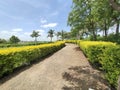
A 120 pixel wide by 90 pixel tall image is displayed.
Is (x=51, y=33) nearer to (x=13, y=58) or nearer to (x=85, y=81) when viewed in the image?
(x=13, y=58)

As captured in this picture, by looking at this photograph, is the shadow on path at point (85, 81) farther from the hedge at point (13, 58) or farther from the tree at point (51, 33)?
the tree at point (51, 33)

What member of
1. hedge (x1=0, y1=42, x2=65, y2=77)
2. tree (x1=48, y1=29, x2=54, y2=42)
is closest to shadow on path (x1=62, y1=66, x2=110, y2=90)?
hedge (x1=0, y1=42, x2=65, y2=77)

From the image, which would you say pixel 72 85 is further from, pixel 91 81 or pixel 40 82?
pixel 40 82

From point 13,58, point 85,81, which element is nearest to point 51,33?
point 13,58

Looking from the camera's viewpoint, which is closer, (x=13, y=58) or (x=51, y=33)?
(x=13, y=58)

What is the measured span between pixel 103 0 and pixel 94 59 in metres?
10.3

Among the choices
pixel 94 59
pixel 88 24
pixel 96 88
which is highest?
pixel 88 24

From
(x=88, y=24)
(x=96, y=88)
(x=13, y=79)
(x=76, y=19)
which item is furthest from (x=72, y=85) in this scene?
(x=88, y=24)

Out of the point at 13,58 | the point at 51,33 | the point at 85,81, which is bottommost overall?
the point at 85,81

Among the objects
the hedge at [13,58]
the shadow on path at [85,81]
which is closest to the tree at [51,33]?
the hedge at [13,58]

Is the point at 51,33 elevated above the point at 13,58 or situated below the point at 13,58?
above

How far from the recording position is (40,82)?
6801mm

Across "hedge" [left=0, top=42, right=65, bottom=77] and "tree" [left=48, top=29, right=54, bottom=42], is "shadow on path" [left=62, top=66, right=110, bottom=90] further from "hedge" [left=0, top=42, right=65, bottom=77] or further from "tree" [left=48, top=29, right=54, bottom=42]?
"tree" [left=48, top=29, right=54, bottom=42]

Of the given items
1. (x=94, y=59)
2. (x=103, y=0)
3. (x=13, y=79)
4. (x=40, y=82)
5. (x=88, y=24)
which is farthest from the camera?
(x=88, y=24)
